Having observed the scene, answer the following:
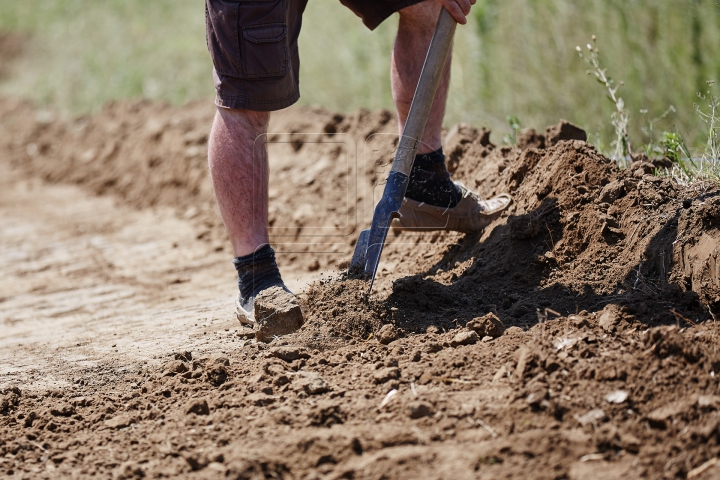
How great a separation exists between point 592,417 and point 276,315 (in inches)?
43.0

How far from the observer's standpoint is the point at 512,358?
2064mm

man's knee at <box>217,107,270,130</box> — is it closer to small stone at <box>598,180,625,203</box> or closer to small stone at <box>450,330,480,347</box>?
small stone at <box>450,330,480,347</box>

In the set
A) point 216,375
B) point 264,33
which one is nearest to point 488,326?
point 216,375

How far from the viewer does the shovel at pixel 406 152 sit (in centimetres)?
262

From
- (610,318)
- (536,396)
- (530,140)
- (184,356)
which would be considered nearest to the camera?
(536,396)

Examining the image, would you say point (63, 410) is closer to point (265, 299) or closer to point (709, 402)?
point (265, 299)

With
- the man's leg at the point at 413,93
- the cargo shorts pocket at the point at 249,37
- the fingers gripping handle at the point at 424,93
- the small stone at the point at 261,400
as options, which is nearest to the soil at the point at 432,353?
the small stone at the point at 261,400

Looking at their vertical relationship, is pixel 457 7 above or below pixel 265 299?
above

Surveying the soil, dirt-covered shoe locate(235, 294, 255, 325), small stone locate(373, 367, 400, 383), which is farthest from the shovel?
small stone locate(373, 367, 400, 383)

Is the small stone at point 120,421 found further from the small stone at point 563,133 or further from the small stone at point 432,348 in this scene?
the small stone at point 563,133

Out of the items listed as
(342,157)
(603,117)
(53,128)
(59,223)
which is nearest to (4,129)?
(53,128)

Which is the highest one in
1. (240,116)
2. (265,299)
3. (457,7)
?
(457,7)

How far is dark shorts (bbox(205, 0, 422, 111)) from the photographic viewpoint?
8.09 feet

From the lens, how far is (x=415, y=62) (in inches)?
117
